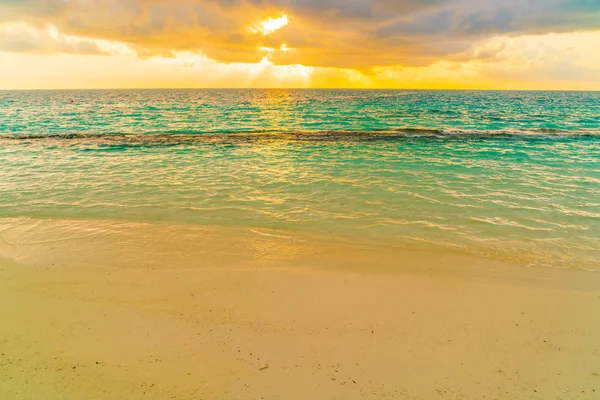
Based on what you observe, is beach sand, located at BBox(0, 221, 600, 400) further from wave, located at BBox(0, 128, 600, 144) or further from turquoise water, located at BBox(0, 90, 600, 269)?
wave, located at BBox(0, 128, 600, 144)

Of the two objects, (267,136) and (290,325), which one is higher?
(267,136)

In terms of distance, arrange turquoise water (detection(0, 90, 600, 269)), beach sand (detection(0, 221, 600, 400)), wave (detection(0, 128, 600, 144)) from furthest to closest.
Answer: wave (detection(0, 128, 600, 144))
turquoise water (detection(0, 90, 600, 269))
beach sand (detection(0, 221, 600, 400))

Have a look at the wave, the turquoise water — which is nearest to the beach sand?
the turquoise water

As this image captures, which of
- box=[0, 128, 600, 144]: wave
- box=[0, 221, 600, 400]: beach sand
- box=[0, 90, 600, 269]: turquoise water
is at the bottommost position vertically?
box=[0, 221, 600, 400]: beach sand

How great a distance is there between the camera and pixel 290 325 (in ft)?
17.7

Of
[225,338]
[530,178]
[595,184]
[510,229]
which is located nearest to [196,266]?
[225,338]

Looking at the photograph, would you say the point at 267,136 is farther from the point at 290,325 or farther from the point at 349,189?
the point at 290,325

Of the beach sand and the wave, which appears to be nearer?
the beach sand

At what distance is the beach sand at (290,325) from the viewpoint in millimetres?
4344

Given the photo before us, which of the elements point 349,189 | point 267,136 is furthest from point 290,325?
point 267,136

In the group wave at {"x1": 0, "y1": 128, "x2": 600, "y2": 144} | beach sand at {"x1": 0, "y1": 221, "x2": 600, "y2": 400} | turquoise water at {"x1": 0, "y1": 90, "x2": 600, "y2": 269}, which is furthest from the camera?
wave at {"x1": 0, "y1": 128, "x2": 600, "y2": 144}

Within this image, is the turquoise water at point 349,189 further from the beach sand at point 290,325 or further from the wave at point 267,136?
the wave at point 267,136

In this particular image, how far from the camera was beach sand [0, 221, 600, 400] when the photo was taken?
14.3ft

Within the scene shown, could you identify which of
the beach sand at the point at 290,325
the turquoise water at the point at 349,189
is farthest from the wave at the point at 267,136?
the beach sand at the point at 290,325
